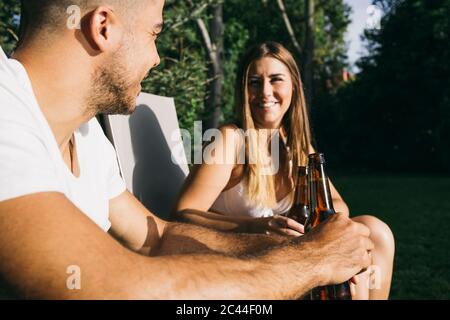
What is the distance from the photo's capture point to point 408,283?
5031 mm

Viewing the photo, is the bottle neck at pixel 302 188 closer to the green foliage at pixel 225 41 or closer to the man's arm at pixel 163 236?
the man's arm at pixel 163 236

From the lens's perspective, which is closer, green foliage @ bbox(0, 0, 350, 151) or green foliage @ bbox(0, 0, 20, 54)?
green foliage @ bbox(0, 0, 20, 54)

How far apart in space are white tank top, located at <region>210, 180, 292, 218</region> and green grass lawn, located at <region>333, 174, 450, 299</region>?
7.57ft

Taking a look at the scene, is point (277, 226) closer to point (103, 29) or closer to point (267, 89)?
point (103, 29)

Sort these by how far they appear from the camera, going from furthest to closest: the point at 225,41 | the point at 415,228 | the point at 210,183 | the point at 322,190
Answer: the point at 225,41 < the point at 415,228 < the point at 210,183 < the point at 322,190

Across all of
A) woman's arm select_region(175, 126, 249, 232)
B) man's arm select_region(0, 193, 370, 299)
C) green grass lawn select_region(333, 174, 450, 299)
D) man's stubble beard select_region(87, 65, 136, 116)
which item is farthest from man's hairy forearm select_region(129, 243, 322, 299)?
green grass lawn select_region(333, 174, 450, 299)

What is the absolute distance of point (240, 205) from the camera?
294cm

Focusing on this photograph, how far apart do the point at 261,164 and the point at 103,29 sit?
5.84ft

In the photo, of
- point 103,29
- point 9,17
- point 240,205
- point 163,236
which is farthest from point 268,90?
point 9,17

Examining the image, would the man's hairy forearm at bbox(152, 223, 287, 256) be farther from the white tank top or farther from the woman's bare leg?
the white tank top

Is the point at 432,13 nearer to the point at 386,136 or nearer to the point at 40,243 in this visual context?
the point at 386,136

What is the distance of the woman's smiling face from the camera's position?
10.9ft
